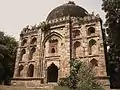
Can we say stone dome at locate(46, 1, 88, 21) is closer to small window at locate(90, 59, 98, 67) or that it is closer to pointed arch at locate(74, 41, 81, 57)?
pointed arch at locate(74, 41, 81, 57)

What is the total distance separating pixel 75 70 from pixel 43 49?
21.7 feet

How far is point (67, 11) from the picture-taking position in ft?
79.4

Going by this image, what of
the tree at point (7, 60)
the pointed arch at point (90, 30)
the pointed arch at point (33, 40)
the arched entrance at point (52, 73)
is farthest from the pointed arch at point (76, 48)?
the tree at point (7, 60)

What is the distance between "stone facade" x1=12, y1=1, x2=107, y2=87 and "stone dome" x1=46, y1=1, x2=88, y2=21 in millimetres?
2364

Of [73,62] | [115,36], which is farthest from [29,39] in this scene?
[115,36]

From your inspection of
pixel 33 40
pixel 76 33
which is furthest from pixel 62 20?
pixel 33 40

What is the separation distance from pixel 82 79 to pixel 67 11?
1425 centimetres

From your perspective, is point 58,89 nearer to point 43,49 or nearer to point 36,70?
point 36,70

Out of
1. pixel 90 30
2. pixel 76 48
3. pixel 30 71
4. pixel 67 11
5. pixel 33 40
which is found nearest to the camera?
pixel 76 48

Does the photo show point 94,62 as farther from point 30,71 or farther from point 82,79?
point 30,71

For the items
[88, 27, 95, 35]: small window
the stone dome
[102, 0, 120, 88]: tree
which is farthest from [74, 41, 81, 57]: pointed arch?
the stone dome

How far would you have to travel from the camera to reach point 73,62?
704 inches

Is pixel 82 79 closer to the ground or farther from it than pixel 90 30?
closer to the ground

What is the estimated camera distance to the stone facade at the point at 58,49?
61.7ft
